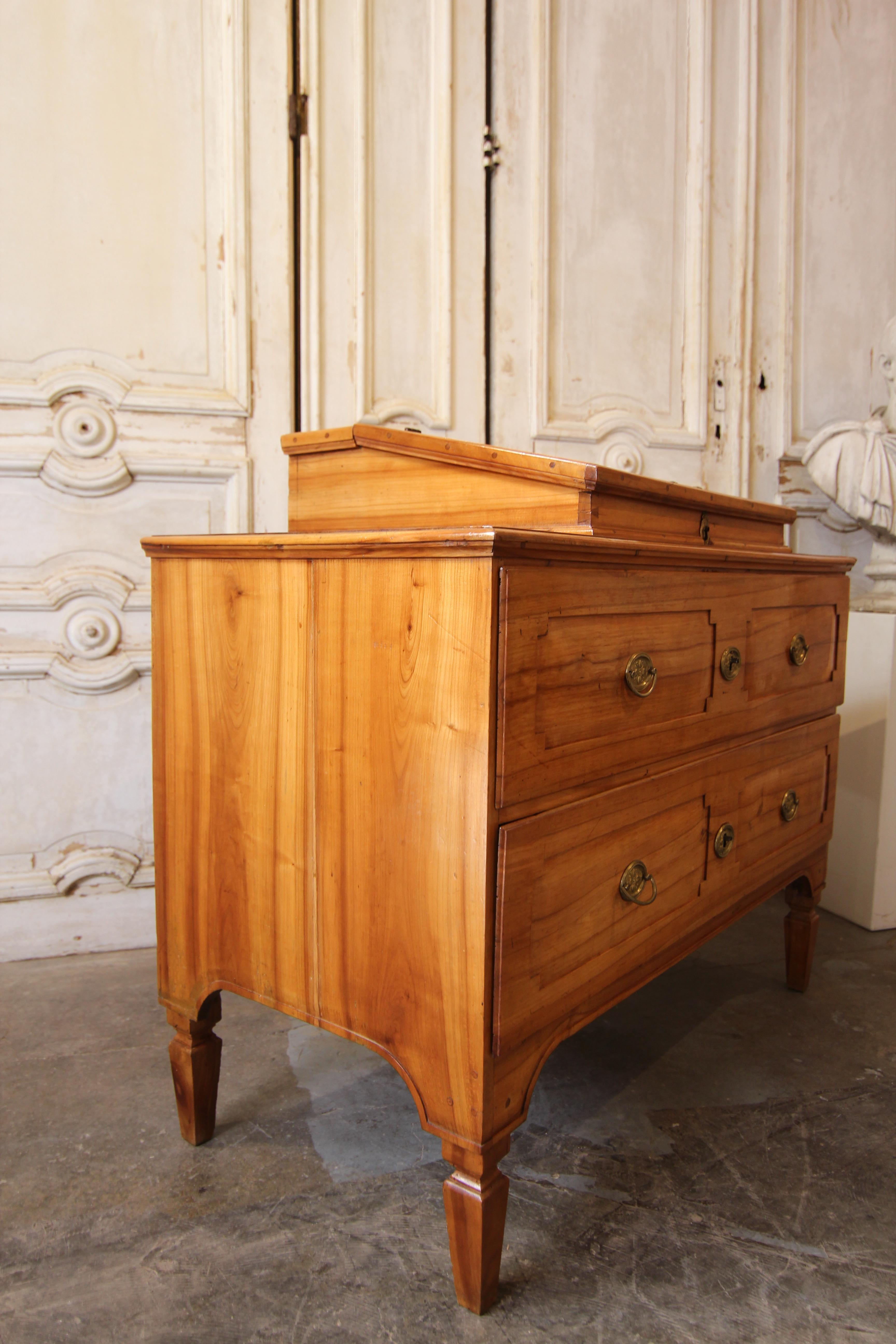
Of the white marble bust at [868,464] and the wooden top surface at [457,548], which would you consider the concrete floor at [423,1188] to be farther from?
the white marble bust at [868,464]

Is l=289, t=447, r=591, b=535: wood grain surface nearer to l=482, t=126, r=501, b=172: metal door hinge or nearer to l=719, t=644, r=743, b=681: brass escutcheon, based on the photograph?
l=719, t=644, r=743, b=681: brass escutcheon

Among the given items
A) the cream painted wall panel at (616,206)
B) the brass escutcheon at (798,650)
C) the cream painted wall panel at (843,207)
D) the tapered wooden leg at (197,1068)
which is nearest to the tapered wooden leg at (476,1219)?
the tapered wooden leg at (197,1068)

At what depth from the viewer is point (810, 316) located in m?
3.14

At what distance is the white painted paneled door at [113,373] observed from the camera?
226cm

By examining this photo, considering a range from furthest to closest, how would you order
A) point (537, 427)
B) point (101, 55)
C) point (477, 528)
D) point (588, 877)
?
point (537, 427) < point (101, 55) < point (588, 877) < point (477, 528)

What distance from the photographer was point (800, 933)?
2244 mm

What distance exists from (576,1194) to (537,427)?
201 centimetres

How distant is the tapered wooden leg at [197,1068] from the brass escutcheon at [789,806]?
119cm

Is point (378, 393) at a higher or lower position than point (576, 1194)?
higher

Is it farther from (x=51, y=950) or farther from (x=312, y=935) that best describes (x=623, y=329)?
(x=51, y=950)

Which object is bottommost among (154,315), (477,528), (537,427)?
(477,528)

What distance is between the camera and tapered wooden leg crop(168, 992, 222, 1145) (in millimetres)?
1569

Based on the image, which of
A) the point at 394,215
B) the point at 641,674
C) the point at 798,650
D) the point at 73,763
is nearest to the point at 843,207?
the point at 394,215

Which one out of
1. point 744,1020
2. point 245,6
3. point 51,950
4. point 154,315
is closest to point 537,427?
point 154,315
